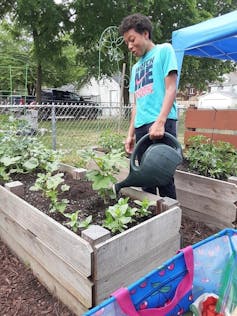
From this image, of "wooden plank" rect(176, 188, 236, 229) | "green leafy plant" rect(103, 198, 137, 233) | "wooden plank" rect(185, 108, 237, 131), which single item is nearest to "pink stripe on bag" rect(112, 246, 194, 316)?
"green leafy plant" rect(103, 198, 137, 233)

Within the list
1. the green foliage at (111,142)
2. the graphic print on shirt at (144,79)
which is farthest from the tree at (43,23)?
the graphic print on shirt at (144,79)

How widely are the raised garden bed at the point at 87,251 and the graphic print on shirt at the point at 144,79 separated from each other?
79 centimetres

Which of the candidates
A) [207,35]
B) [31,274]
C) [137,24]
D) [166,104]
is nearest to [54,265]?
[31,274]

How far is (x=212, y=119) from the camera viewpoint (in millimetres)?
4172

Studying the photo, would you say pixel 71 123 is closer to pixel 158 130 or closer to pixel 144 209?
pixel 158 130

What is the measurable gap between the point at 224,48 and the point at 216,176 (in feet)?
10.8

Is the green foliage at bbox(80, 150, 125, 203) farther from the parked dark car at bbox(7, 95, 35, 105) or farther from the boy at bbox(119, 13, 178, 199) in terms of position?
the parked dark car at bbox(7, 95, 35, 105)

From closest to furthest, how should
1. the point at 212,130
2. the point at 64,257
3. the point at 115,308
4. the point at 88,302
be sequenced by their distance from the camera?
the point at 115,308 < the point at 88,302 < the point at 64,257 < the point at 212,130

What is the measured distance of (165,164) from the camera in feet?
5.98

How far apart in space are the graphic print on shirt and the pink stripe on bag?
4.07 ft

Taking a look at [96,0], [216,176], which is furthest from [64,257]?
[96,0]

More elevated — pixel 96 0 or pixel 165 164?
pixel 96 0

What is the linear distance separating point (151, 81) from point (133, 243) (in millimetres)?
1170

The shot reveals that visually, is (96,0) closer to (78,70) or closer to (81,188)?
(78,70)
